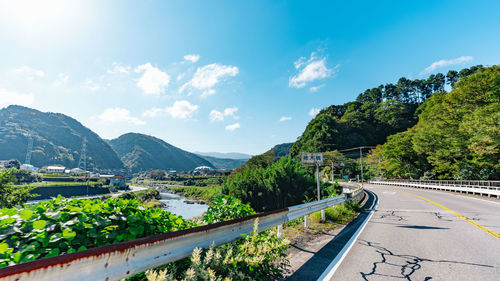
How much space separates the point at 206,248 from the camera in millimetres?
3498

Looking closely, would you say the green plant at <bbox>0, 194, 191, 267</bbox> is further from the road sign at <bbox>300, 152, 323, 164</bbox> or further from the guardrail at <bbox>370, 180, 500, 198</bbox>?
the guardrail at <bbox>370, 180, 500, 198</bbox>

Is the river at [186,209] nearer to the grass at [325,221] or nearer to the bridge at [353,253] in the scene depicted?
the grass at [325,221]

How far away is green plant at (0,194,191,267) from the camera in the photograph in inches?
89.1

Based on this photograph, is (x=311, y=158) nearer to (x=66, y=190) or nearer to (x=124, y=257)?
(x=124, y=257)

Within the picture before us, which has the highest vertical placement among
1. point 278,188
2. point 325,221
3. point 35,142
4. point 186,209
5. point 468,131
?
point 35,142

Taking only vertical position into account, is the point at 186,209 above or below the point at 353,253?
below

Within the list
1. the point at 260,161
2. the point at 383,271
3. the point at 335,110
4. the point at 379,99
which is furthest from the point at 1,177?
the point at 379,99

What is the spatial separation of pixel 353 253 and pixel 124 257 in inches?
198

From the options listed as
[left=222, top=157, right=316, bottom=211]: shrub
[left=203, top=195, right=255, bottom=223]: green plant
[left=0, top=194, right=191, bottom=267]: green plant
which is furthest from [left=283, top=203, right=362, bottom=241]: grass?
[left=222, top=157, right=316, bottom=211]: shrub

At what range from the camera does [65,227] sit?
→ 101 inches

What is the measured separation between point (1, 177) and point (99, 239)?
15986 mm

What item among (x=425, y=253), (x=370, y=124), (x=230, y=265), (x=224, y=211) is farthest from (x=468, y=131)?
(x=370, y=124)

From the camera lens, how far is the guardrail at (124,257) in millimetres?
1715

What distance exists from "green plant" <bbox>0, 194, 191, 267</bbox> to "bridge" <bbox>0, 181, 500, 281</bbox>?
1.61 feet
